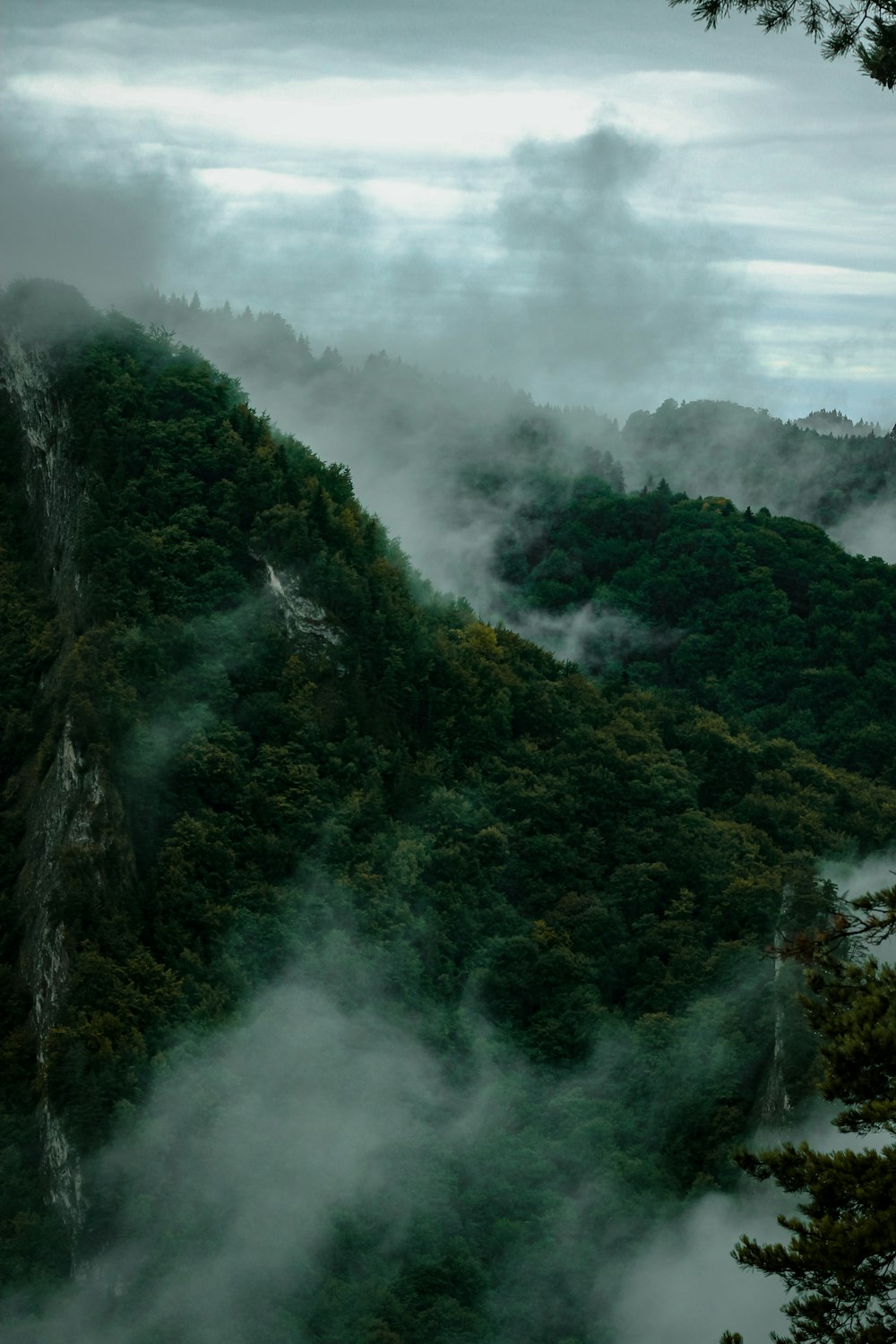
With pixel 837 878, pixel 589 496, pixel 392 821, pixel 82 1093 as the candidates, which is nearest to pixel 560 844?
pixel 392 821

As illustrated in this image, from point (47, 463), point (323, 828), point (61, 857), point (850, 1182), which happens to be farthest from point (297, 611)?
point (850, 1182)

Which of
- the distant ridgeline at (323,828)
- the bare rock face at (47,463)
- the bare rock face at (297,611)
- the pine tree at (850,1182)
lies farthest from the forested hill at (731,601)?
the pine tree at (850,1182)

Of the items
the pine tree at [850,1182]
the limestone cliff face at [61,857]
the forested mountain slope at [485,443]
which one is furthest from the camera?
the forested mountain slope at [485,443]

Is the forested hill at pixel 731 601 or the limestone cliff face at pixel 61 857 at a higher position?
the forested hill at pixel 731 601

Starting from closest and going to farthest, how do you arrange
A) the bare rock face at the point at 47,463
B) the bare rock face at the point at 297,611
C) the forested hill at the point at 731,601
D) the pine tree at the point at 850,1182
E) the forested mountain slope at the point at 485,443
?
the pine tree at the point at 850,1182 → the bare rock face at the point at 47,463 → the bare rock face at the point at 297,611 → the forested hill at the point at 731,601 → the forested mountain slope at the point at 485,443

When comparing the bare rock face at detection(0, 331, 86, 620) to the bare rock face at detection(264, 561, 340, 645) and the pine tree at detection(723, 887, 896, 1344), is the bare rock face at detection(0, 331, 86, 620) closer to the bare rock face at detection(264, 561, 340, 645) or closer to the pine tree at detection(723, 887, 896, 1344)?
the bare rock face at detection(264, 561, 340, 645)

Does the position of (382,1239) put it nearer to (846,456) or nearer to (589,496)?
(589,496)

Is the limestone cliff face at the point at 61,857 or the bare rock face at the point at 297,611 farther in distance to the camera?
the bare rock face at the point at 297,611

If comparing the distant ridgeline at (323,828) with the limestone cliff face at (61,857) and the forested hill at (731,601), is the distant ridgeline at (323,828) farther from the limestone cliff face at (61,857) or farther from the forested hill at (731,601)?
the forested hill at (731,601)

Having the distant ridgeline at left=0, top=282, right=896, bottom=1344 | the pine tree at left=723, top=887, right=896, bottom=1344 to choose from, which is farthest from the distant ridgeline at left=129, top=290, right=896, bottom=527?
the pine tree at left=723, top=887, right=896, bottom=1344

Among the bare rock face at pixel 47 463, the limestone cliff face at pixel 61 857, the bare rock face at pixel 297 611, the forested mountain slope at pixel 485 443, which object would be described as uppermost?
the forested mountain slope at pixel 485 443
